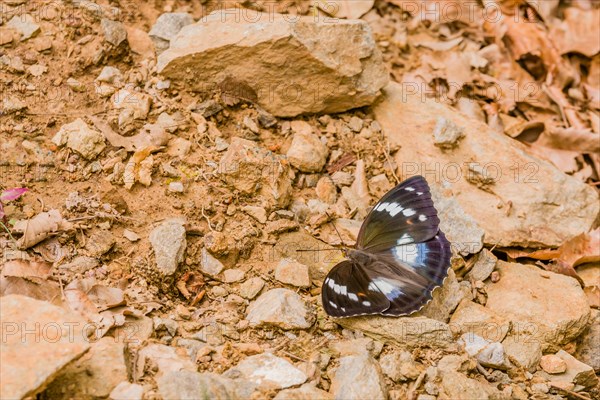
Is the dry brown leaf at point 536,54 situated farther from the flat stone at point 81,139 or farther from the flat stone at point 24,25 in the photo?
the flat stone at point 24,25

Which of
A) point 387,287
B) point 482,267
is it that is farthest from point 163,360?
point 482,267

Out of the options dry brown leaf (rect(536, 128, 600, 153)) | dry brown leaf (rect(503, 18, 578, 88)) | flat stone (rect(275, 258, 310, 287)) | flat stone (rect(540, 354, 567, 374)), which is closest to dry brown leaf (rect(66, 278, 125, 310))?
flat stone (rect(275, 258, 310, 287))

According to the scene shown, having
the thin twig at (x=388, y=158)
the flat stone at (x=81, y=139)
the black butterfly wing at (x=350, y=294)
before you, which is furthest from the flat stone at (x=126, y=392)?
the thin twig at (x=388, y=158)

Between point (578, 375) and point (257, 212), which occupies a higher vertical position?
point (257, 212)

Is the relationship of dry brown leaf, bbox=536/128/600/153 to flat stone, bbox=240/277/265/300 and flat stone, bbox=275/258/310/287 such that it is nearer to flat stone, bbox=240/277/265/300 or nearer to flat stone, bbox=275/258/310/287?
flat stone, bbox=275/258/310/287

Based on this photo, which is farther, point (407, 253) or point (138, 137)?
point (138, 137)

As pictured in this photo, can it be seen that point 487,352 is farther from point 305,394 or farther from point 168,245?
point 168,245

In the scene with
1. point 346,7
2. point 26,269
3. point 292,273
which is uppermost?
point 346,7
